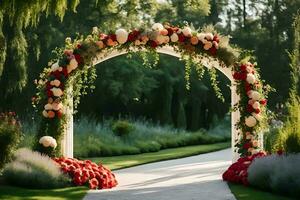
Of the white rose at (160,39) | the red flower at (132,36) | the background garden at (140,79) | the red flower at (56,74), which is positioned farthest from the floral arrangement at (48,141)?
the white rose at (160,39)

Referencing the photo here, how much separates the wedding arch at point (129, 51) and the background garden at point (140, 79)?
45 centimetres

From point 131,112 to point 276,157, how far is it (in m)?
26.1

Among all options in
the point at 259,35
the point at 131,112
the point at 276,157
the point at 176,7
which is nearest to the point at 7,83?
the point at 276,157

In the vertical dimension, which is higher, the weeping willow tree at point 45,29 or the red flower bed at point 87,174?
the weeping willow tree at point 45,29

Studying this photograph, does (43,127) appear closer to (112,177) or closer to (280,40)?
(112,177)

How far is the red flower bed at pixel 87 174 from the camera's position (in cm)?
1025

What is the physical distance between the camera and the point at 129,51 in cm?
1197

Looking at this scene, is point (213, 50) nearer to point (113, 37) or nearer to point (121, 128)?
point (113, 37)

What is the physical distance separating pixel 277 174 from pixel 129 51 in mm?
4517

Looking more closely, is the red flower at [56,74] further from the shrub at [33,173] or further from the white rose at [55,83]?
the shrub at [33,173]

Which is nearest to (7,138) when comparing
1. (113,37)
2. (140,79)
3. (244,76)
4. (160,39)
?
(113,37)

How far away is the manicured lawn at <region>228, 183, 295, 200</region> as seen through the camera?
8.43 meters

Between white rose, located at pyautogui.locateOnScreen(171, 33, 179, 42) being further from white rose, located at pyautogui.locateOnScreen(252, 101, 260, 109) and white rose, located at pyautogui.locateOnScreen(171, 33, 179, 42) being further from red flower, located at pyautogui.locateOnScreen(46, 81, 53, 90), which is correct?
red flower, located at pyautogui.locateOnScreen(46, 81, 53, 90)

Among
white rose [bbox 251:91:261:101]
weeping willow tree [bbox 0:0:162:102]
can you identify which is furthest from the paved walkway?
weeping willow tree [bbox 0:0:162:102]
